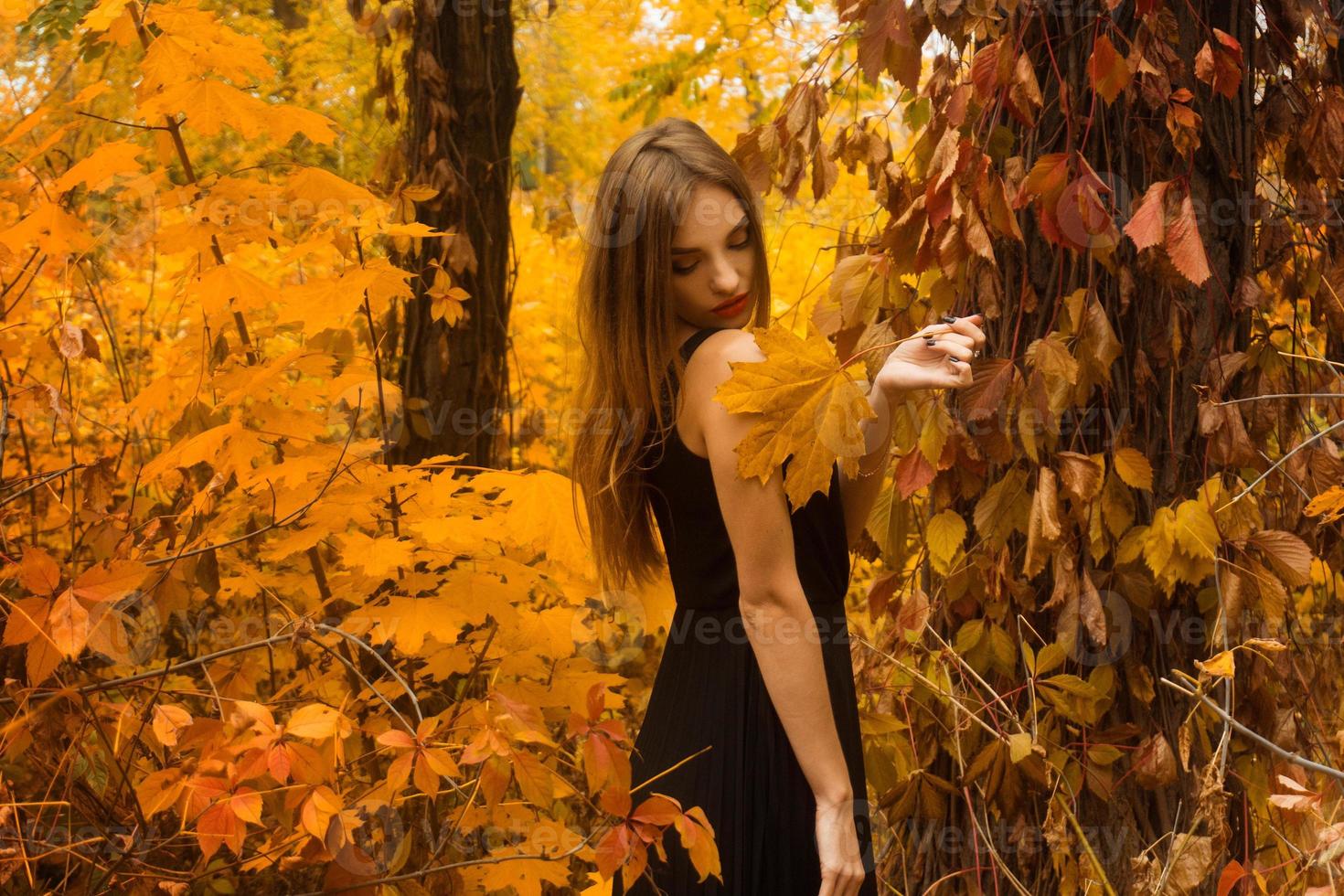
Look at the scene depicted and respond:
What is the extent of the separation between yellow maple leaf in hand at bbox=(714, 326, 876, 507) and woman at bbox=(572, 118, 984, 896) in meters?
0.07

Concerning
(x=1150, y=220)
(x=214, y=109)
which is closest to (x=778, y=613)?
(x=1150, y=220)

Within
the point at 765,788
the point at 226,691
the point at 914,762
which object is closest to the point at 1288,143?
the point at 914,762


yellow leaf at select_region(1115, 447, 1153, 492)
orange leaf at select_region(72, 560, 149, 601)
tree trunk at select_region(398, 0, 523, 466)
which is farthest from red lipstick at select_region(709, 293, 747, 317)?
tree trunk at select_region(398, 0, 523, 466)

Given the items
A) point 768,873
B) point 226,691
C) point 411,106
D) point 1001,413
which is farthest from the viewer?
point 411,106

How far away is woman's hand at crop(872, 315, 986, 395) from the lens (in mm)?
1479

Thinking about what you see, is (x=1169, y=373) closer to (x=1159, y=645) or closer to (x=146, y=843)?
(x=1159, y=645)

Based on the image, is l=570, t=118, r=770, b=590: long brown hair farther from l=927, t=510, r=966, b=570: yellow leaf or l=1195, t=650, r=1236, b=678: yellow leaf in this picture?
l=1195, t=650, r=1236, b=678: yellow leaf

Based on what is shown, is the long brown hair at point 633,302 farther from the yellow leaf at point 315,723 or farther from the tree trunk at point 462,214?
the tree trunk at point 462,214

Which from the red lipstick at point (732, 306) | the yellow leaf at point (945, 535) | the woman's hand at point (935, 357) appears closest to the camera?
the woman's hand at point (935, 357)

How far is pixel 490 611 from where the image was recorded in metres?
2.08

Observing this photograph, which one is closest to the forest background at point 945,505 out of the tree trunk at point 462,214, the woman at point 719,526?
the woman at point 719,526

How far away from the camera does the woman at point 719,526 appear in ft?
5.05

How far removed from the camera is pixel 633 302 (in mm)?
1690

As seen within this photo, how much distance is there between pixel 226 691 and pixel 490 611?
0.55 metres
